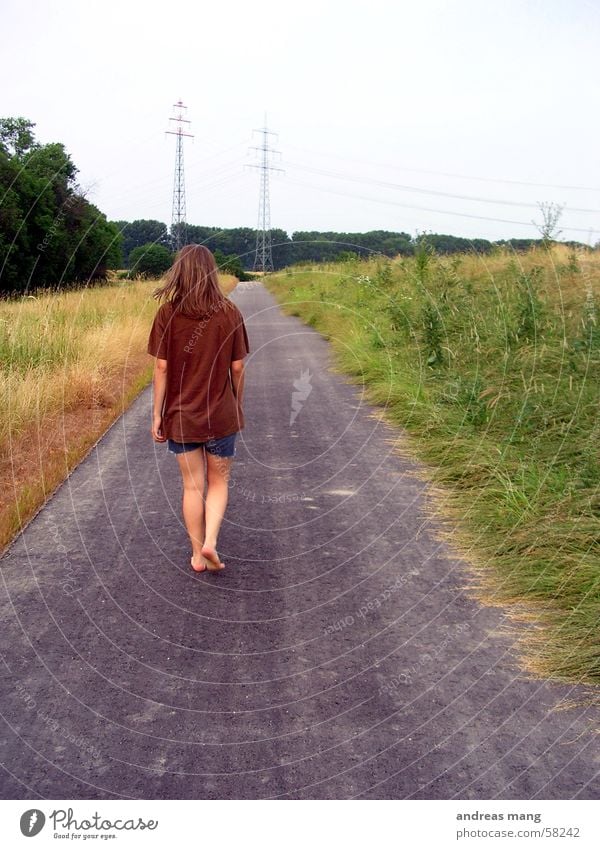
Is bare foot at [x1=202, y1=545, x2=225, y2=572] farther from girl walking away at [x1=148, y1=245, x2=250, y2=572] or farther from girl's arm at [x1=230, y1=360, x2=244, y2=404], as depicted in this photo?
girl's arm at [x1=230, y1=360, x2=244, y2=404]

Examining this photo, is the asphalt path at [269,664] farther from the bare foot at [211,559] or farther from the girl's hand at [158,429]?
the girl's hand at [158,429]

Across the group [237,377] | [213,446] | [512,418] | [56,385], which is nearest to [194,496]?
[213,446]

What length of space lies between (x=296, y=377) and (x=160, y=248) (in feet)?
16.0

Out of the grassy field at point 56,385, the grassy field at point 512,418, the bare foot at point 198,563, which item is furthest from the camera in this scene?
the grassy field at point 56,385

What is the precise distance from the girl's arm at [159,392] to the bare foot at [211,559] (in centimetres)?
73

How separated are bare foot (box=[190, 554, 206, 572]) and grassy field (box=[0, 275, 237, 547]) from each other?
143 cm

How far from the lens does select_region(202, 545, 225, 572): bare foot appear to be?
197 inches

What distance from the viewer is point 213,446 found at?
5086mm

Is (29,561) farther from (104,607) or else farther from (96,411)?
(96,411)

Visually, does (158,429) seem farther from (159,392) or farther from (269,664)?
(269,664)

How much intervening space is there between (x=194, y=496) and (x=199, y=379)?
2.46ft

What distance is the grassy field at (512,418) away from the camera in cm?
458

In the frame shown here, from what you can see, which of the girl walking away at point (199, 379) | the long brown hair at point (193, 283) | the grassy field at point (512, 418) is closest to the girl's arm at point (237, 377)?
the girl walking away at point (199, 379)

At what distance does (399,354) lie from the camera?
456 inches
